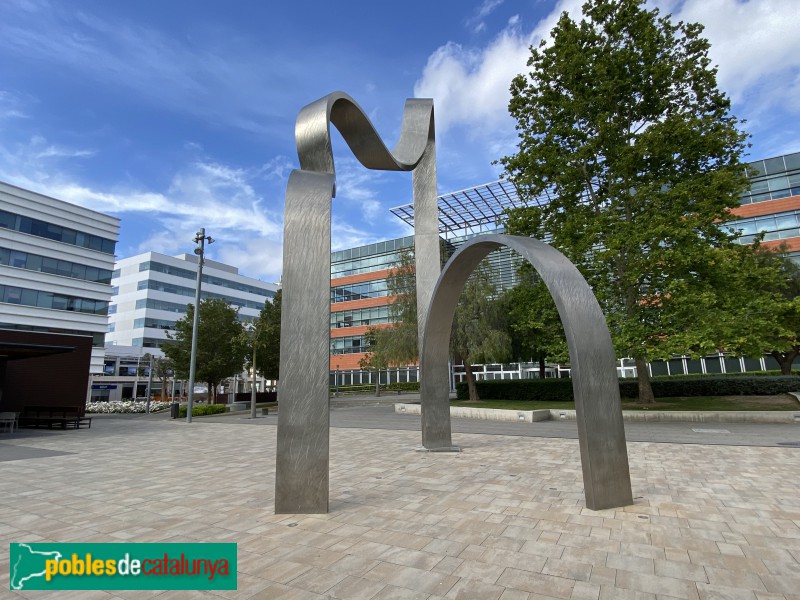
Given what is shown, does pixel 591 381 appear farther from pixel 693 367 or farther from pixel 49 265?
pixel 49 265

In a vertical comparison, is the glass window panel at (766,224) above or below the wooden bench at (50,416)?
above

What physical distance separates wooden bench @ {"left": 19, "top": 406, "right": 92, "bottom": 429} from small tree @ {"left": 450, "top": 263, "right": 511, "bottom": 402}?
18369 mm

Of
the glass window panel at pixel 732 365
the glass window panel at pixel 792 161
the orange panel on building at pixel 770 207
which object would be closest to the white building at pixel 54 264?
the glass window panel at pixel 732 365

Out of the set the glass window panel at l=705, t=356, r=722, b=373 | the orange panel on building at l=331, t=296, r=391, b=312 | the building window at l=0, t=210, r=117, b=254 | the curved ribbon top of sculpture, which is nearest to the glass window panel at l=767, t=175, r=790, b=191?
the glass window panel at l=705, t=356, r=722, b=373

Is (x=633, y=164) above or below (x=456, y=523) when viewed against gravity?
above

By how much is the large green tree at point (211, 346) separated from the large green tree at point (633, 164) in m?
22.7

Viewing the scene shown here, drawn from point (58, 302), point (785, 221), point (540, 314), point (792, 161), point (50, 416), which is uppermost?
point (792, 161)

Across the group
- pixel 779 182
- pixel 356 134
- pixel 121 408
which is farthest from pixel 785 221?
pixel 121 408

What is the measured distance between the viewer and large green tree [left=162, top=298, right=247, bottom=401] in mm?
31094

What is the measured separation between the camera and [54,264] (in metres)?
40.8

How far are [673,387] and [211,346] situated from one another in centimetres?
2953

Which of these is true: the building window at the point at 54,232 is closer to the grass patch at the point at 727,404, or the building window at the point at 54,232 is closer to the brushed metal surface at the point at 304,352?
the grass patch at the point at 727,404

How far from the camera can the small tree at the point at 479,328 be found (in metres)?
24.3

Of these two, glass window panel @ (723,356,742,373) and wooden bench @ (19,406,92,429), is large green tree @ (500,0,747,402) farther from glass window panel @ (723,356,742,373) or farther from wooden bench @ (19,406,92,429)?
glass window panel @ (723,356,742,373)
